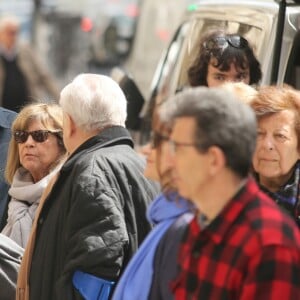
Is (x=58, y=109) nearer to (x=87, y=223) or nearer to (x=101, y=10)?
(x=87, y=223)

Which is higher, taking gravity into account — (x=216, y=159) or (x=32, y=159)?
(x=216, y=159)

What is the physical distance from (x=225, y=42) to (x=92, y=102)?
3.90ft

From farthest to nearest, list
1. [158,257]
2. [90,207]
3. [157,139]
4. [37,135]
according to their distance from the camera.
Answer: [37,135]
[90,207]
[158,257]
[157,139]

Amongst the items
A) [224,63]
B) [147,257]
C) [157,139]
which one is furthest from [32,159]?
[157,139]

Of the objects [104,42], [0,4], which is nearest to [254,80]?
[104,42]

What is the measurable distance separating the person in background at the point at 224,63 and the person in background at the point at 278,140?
1.07 m

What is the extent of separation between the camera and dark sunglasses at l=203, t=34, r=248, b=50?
224 inches

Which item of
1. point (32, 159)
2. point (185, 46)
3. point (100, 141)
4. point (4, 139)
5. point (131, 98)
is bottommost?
point (131, 98)

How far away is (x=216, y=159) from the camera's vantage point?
331 cm

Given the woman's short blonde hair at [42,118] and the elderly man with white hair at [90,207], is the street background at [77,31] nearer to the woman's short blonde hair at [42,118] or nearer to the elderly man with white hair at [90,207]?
the woman's short blonde hair at [42,118]

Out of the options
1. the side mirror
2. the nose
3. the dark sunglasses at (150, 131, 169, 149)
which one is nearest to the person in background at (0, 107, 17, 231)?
the side mirror

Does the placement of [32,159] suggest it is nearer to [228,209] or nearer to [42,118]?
[42,118]

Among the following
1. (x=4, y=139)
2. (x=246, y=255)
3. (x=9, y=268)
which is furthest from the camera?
(x=4, y=139)

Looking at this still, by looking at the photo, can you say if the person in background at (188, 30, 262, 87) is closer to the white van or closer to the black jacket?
the white van
